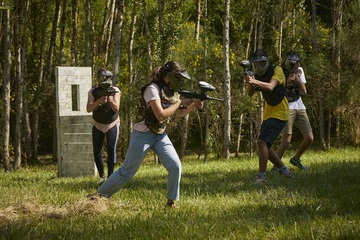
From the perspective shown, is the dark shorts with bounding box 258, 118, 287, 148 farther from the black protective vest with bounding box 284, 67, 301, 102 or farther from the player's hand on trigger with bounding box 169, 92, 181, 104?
the player's hand on trigger with bounding box 169, 92, 181, 104

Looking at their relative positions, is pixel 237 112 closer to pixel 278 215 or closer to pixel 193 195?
pixel 193 195

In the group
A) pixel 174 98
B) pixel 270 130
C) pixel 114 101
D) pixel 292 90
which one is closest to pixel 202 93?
pixel 174 98

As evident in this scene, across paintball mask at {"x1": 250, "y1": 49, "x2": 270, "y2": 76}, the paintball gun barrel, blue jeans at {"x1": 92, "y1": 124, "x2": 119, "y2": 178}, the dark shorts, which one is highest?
paintball mask at {"x1": 250, "y1": 49, "x2": 270, "y2": 76}

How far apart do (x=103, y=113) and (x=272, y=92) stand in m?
2.62

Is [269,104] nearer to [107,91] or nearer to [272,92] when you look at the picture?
[272,92]

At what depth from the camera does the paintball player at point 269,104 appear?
405 inches

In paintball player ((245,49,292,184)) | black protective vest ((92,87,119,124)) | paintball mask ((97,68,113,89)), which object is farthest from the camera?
black protective vest ((92,87,119,124))

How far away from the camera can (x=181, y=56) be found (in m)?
24.2

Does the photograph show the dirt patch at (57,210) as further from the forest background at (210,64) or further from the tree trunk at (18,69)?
the tree trunk at (18,69)

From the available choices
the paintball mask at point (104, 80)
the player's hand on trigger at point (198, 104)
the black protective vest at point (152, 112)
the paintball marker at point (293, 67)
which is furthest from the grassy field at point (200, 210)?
the paintball marker at point (293, 67)

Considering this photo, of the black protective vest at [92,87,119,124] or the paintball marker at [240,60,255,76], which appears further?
the black protective vest at [92,87,119,124]

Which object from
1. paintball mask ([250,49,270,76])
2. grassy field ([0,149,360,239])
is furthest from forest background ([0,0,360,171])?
grassy field ([0,149,360,239])

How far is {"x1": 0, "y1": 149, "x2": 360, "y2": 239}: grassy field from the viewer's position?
648 centimetres

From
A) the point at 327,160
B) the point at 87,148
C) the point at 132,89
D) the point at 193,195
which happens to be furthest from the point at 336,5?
the point at 193,195
